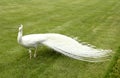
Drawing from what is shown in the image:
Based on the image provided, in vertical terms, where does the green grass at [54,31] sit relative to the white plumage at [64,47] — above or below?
below

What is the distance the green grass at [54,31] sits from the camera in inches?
318

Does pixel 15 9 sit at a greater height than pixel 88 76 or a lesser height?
lesser

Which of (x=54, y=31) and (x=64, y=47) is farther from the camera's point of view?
(x=54, y=31)

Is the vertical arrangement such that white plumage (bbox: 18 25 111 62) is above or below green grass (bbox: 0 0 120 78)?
above

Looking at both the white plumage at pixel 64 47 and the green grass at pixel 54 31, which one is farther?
the white plumage at pixel 64 47

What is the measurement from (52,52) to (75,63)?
4.12 ft

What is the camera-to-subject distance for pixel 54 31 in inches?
528

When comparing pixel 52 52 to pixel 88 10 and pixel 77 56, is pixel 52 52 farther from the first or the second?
pixel 88 10

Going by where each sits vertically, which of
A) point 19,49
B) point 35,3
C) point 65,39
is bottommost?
point 35,3

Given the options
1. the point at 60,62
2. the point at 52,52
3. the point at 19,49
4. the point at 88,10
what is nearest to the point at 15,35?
the point at 19,49

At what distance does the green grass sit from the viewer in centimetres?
807

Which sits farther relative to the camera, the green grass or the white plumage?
the white plumage

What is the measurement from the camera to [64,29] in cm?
1389

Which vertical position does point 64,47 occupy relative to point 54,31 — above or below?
above
